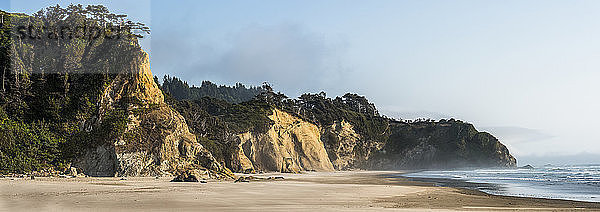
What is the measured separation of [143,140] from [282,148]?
31.4m

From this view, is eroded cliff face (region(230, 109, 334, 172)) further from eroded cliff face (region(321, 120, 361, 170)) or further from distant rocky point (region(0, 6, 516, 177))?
eroded cliff face (region(321, 120, 361, 170))

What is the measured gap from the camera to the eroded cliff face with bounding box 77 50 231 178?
1114 inches

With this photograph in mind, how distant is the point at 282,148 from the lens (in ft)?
198

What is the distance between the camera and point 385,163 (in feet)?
303

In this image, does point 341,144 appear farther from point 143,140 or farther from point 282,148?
point 143,140

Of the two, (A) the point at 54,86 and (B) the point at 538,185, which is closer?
(B) the point at 538,185

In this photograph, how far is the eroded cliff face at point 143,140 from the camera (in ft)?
92.8

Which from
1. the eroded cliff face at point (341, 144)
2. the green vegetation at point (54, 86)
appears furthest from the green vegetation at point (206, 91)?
the green vegetation at point (54, 86)

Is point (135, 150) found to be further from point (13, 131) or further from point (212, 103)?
point (212, 103)

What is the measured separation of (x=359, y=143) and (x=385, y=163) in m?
9.19

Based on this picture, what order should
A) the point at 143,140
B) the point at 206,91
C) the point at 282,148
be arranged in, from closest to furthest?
the point at 143,140, the point at 282,148, the point at 206,91

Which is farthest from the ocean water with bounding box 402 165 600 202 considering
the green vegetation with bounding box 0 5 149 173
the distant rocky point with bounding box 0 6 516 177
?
the green vegetation with bounding box 0 5 149 173

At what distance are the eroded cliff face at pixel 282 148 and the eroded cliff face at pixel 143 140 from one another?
42.8 feet

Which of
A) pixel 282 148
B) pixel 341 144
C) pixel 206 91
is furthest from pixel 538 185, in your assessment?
pixel 206 91
